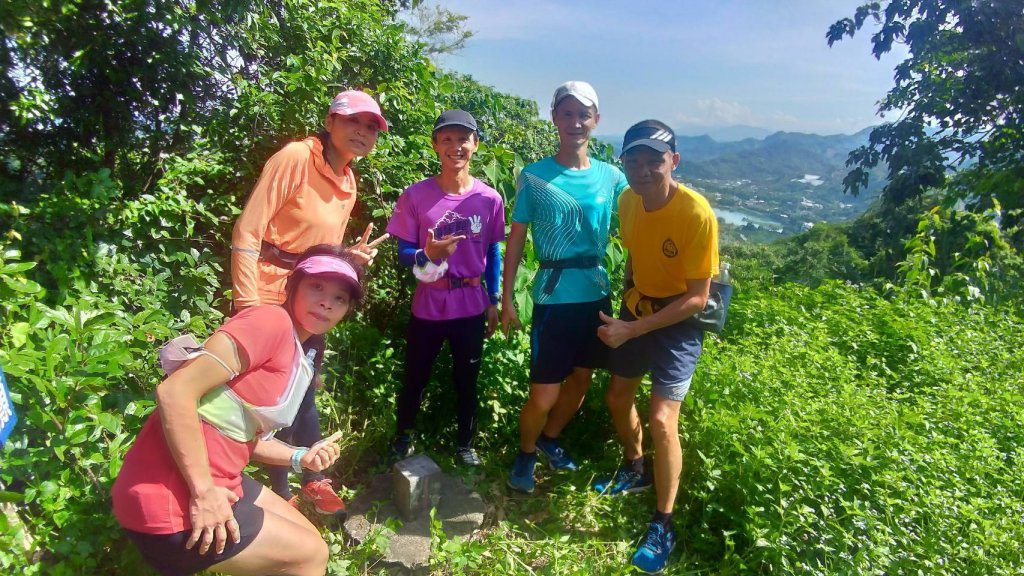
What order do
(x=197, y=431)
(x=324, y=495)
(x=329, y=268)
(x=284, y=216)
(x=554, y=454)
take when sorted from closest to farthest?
(x=197, y=431) < (x=329, y=268) < (x=324, y=495) < (x=284, y=216) < (x=554, y=454)

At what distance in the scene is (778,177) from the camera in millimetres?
66062

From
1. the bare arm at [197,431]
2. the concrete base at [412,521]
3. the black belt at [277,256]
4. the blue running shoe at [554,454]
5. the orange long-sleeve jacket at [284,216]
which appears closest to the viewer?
the bare arm at [197,431]

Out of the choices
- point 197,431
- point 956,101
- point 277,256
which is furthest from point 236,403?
point 956,101

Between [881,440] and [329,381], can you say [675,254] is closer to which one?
[881,440]

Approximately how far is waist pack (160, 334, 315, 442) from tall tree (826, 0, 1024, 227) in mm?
8232

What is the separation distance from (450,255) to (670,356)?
1116 mm

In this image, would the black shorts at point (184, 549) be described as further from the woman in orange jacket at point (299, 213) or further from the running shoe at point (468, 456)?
the running shoe at point (468, 456)

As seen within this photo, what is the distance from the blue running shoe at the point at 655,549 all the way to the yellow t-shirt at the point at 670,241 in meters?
1.02

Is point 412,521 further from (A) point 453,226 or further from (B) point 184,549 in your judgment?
(A) point 453,226

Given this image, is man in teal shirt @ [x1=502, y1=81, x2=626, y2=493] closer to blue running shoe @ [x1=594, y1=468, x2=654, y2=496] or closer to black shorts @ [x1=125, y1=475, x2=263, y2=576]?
blue running shoe @ [x1=594, y1=468, x2=654, y2=496]

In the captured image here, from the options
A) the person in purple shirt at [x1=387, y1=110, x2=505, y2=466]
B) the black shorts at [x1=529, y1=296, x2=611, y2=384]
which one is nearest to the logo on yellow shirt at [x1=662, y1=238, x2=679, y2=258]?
the black shorts at [x1=529, y1=296, x2=611, y2=384]

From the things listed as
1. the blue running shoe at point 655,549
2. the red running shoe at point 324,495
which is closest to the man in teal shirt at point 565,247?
the blue running shoe at point 655,549

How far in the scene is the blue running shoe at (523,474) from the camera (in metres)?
2.93

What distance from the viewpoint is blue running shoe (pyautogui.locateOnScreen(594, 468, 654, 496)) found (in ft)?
9.73
